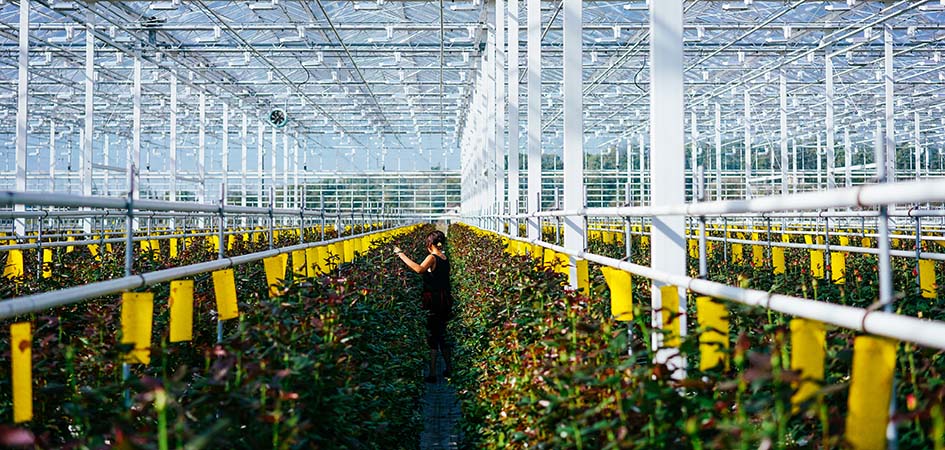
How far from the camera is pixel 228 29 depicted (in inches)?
581

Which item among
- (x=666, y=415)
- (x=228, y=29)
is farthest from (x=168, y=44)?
(x=666, y=415)

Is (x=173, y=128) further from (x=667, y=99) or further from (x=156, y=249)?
(x=667, y=99)

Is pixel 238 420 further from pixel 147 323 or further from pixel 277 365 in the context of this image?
pixel 147 323

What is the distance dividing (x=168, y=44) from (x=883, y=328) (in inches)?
650

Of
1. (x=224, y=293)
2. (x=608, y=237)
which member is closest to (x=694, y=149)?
(x=608, y=237)

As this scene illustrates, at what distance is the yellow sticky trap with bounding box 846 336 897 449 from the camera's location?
147 cm

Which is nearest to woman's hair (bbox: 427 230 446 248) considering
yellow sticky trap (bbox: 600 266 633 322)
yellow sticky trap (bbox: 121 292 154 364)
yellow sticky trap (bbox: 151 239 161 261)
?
yellow sticky trap (bbox: 151 239 161 261)

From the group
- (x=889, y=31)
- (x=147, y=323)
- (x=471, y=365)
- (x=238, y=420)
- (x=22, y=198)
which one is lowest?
(x=471, y=365)

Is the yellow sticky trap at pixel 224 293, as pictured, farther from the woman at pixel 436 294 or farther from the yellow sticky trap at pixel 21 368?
the woman at pixel 436 294

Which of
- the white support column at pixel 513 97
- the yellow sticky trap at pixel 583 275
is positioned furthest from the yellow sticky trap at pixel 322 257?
the white support column at pixel 513 97

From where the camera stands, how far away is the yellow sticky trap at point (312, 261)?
5.27 m

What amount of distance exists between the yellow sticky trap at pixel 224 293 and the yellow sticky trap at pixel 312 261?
6.15 feet

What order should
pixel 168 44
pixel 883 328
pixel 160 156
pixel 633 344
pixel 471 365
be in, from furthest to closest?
1. pixel 160 156
2. pixel 168 44
3. pixel 471 365
4. pixel 633 344
5. pixel 883 328

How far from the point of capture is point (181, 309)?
9.40ft
